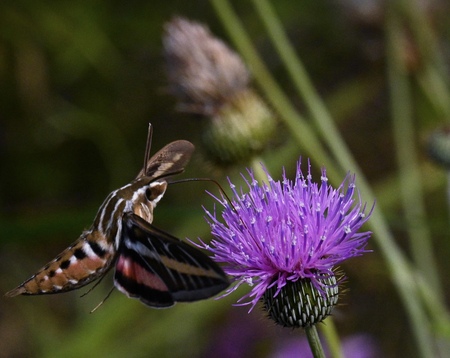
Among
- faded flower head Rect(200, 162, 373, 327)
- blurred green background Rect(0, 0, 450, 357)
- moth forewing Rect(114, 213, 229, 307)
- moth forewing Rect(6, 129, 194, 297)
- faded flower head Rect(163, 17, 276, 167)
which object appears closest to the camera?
moth forewing Rect(114, 213, 229, 307)

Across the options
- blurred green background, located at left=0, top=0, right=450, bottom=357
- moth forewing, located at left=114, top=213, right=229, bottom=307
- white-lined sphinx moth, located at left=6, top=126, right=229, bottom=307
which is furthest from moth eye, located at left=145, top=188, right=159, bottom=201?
blurred green background, located at left=0, top=0, right=450, bottom=357

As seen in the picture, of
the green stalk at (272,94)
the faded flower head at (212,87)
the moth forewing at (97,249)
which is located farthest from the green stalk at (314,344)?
the faded flower head at (212,87)

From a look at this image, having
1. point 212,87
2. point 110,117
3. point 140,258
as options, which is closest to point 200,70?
point 212,87

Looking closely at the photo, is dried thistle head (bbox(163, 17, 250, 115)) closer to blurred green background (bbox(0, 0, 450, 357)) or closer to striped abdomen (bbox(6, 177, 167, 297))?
striped abdomen (bbox(6, 177, 167, 297))

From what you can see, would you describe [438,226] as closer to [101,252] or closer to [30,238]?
[101,252]

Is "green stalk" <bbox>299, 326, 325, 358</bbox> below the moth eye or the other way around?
below

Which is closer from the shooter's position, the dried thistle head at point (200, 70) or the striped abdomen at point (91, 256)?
the striped abdomen at point (91, 256)

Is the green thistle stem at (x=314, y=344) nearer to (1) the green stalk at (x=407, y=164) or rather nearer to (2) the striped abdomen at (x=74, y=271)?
(2) the striped abdomen at (x=74, y=271)

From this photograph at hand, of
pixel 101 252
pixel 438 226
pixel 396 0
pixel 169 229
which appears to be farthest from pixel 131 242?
pixel 169 229
